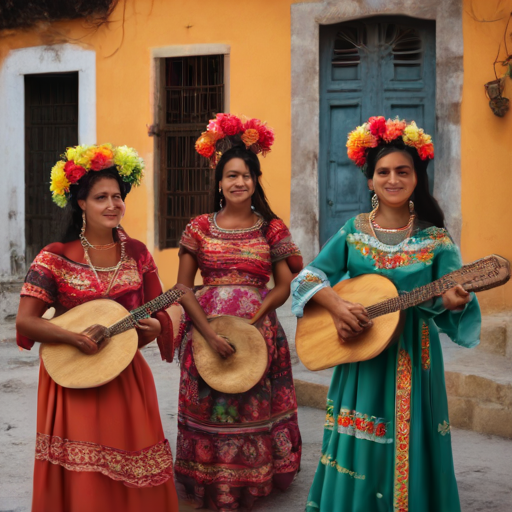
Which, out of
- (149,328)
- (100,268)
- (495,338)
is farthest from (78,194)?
(495,338)

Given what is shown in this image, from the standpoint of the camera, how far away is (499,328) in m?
6.99

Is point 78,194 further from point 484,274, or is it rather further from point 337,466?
point 484,274

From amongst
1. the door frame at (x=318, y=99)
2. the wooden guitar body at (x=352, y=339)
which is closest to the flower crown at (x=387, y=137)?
the wooden guitar body at (x=352, y=339)

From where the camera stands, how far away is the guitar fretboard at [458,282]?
3.16 meters

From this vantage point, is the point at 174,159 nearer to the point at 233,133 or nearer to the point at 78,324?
the point at 233,133

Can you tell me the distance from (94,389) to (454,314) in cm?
165

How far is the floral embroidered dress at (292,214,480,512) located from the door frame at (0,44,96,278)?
6388 millimetres

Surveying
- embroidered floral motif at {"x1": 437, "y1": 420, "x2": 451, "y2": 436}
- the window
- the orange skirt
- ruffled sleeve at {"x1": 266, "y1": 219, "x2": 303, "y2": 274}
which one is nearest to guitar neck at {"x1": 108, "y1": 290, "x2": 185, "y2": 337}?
the orange skirt

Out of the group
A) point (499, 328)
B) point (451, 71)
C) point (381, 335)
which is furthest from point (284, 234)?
point (451, 71)

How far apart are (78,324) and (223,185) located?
1161 millimetres

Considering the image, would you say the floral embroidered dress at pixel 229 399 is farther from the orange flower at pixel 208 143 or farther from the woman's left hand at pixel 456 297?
the woman's left hand at pixel 456 297

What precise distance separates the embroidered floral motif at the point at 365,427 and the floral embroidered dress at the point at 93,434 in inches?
34.7

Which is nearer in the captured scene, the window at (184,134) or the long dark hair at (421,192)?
the long dark hair at (421,192)

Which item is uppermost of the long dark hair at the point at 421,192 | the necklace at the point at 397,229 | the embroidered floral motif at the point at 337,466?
the long dark hair at the point at 421,192
